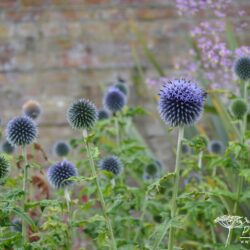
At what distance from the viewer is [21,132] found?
1.82 metres

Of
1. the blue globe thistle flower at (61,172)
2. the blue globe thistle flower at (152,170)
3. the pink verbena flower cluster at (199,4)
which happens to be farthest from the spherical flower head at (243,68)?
the blue globe thistle flower at (61,172)

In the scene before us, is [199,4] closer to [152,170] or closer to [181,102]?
[152,170]

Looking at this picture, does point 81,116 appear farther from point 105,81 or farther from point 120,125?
point 105,81

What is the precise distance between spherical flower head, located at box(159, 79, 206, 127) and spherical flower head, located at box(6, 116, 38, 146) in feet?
1.57

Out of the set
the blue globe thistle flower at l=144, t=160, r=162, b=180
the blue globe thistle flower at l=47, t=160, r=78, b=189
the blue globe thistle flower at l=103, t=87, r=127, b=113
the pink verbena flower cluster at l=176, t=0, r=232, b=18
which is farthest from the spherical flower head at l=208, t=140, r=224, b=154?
the blue globe thistle flower at l=47, t=160, r=78, b=189

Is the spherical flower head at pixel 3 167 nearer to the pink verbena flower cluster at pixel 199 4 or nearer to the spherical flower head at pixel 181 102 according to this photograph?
the spherical flower head at pixel 181 102

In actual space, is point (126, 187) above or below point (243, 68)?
below

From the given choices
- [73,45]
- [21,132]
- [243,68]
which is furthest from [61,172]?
[73,45]

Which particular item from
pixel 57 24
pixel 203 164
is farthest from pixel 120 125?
pixel 57 24

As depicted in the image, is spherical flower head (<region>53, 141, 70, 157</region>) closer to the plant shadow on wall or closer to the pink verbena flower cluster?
the plant shadow on wall

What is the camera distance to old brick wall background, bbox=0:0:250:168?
3.65 m

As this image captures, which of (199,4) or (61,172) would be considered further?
(199,4)

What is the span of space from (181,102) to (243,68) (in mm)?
702

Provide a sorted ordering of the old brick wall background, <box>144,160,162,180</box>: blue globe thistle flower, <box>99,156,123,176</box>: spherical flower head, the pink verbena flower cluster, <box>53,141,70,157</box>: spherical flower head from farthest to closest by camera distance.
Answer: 1. the old brick wall background
2. the pink verbena flower cluster
3. <box>53,141,70,157</box>: spherical flower head
4. <box>144,160,162,180</box>: blue globe thistle flower
5. <box>99,156,123,176</box>: spherical flower head
